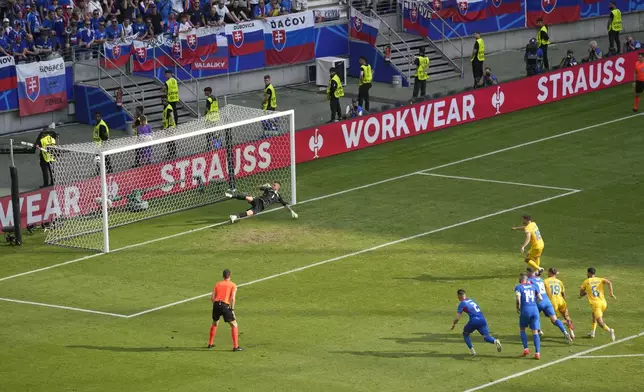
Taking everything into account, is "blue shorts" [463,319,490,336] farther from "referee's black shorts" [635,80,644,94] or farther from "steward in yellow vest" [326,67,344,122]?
"referee's black shorts" [635,80,644,94]

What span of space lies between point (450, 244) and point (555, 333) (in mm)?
7259

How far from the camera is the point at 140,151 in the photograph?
1539 inches

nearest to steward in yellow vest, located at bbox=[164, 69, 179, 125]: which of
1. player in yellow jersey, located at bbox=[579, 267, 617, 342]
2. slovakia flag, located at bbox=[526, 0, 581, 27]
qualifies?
slovakia flag, located at bbox=[526, 0, 581, 27]

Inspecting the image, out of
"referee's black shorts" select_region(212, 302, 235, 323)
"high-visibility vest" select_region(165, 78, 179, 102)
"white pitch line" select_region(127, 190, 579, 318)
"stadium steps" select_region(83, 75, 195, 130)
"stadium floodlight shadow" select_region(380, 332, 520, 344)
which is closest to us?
"referee's black shorts" select_region(212, 302, 235, 323)

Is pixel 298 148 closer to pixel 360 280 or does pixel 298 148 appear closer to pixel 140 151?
pixel 140 151

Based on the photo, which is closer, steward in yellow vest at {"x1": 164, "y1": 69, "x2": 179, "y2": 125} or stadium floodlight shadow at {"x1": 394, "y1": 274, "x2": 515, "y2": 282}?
stadium floodlight shadow at {"x1": 394, "y1": 274, "x2": 515, "y2": 282}

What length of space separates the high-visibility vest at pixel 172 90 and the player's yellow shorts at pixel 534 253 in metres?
18.9

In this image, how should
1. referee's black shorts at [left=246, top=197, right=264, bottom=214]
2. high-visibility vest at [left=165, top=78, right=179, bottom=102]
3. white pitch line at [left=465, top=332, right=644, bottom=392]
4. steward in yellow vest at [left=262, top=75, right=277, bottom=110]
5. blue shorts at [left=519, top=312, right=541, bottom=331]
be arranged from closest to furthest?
1. white pitch line at [left=465, top=332, right=644, bottom=392]
2. blue shorts at [left=519, top=312, right=541, bottom=331]
3. referee's black shorts at [left=246, top=197, right=264, bottom=214]
4. steward in yellow vest at [left=262, top=75, right=277, bottom=110]
5. high-visibility vest at [left=165, top=78, right=179, bottom=102]

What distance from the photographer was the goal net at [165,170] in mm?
36719

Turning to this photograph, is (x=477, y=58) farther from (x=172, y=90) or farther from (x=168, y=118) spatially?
(x=168, y=118)

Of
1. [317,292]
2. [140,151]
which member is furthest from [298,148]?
[317,292]

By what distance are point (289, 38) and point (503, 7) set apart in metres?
11.9

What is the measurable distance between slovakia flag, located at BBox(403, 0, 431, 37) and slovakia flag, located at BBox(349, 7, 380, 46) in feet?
8.81

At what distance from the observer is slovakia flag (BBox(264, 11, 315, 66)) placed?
178 ft
